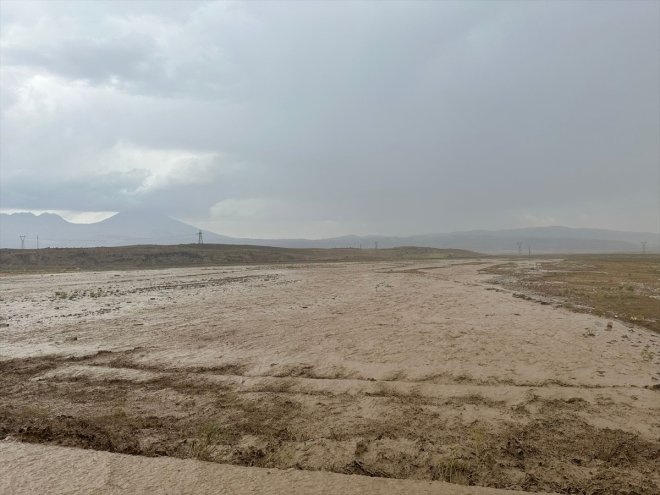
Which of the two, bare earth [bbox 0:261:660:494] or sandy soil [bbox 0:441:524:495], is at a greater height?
bare earth [bbox 0:261:660:494]

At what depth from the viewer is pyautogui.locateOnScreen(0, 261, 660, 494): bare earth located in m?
5.29

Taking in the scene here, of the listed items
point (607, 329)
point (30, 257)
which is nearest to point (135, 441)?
point (607, 329)

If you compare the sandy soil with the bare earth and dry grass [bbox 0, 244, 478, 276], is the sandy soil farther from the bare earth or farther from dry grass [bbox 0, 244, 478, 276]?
dry grass [bbox 0, 244, 478, 276]

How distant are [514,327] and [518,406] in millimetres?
7264

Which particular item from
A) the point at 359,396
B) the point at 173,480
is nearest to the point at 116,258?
the point at 359,396

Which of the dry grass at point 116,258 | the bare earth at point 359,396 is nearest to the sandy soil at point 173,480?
the bare earth at point 359,396

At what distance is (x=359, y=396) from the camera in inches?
294

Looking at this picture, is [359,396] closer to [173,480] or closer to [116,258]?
[173,480]

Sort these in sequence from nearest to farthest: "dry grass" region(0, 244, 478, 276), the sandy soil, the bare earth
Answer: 1. the sandy soil
2. the bare earth
3. "dry grass" region(0, 244, 478, 276)

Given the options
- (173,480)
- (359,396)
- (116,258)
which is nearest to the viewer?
(173,480)

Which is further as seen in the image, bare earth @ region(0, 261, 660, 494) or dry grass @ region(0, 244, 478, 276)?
dry grass @ region(0, 244, 478, 276)

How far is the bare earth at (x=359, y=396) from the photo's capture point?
529 centimetres

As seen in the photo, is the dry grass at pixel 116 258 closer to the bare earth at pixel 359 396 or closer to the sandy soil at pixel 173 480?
the bare earth at pixel 359 396

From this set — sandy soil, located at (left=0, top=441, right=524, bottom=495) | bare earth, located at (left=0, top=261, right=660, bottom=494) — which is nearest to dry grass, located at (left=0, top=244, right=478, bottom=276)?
bare earth, located at (left=0, top=261, right=660, bottom=494)
